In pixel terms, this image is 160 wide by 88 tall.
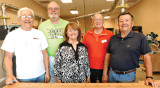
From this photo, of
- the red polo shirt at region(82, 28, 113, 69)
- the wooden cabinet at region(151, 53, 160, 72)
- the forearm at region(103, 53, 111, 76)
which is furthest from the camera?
the wooden cabinet at region(151, 53, 160, 72)

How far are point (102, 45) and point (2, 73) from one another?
342 cm

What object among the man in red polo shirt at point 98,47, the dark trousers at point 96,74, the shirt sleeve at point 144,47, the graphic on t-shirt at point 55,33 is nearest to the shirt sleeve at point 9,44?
the graphic on t-shirt at point 55,33

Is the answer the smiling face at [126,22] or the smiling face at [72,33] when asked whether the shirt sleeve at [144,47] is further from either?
the smiling face at [72,33]

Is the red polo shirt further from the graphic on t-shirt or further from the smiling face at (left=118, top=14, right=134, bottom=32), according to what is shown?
the graphic on t-shirt

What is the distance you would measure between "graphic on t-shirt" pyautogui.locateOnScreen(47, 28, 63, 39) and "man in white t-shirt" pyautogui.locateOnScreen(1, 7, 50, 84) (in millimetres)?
273

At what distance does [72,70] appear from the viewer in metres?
1.28

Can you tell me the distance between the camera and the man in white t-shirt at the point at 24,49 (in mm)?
1211

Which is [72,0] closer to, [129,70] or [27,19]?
[27,19]

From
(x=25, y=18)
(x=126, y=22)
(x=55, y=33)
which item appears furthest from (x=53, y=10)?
(x=126, y=22)

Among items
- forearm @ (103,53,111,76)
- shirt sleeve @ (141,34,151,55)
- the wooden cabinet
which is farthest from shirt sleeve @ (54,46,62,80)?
the wooden cabinet

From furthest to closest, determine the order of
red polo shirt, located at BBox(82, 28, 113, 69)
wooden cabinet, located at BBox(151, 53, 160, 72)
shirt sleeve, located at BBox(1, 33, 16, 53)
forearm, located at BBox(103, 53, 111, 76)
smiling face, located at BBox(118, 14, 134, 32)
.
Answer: wooden cabinet, located at BBox(151, 53, 160, 72) < red polo shirt, located at BBox(82, 28, 113, 69) < forearm, located at BBox(103, 53, 111, 76) < smiling face, located at BBox(118, 14, 134, 32) < shirt sleeve, located at BBox(1, 33, 16, 53)

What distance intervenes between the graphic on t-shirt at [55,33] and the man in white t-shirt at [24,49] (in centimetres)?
27

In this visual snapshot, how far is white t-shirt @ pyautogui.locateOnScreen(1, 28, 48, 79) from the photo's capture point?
1210mm

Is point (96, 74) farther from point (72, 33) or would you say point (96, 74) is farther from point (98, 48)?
point (72, 33)
